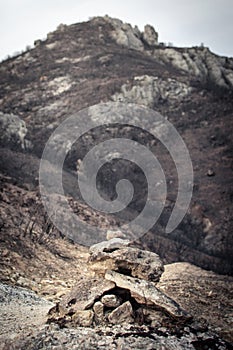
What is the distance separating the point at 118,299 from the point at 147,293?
595 millimetres

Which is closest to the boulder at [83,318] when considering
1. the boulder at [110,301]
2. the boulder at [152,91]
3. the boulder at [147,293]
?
the boulder at [110,301]

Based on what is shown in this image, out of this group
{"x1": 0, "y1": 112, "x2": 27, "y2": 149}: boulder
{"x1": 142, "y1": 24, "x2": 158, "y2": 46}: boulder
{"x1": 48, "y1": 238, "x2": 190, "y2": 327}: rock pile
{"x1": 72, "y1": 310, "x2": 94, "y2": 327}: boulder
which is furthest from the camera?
{"x1": 142, "y1": 24, "x2": 158, "y2": 46}: boulder

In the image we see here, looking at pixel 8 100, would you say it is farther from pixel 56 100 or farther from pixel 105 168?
pixel 105 168

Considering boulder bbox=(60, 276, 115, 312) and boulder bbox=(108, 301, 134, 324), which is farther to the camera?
boulder bbox=(60, 276, 115, 312)

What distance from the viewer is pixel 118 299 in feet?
22.3

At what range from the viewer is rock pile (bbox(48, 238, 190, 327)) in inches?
257

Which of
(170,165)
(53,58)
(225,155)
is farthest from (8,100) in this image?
(225,155)

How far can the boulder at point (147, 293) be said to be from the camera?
661cm

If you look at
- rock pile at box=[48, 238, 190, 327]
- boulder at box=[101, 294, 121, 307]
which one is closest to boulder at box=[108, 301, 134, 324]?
rock pile at box=[48, 238, 190, 327]

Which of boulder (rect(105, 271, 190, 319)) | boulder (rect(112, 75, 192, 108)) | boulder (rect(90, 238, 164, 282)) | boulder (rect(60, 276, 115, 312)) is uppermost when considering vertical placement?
boulder (rect(112, 75, 192, 108))

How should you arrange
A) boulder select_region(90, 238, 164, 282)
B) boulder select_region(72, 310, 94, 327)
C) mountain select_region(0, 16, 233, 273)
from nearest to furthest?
boulder select_region(72, 310, 94, 327) < boulder select_region(90, 238, 164, 282) < mountain select_region(0, 16, 233, 273)

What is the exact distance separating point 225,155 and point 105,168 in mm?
10328

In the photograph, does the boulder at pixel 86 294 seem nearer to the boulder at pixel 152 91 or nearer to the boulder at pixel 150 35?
the boulder at pixel 152 91

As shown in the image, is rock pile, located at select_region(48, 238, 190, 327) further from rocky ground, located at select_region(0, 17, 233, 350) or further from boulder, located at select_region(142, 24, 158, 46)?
boulder, located at select_region(142, 24, 158, 46)
